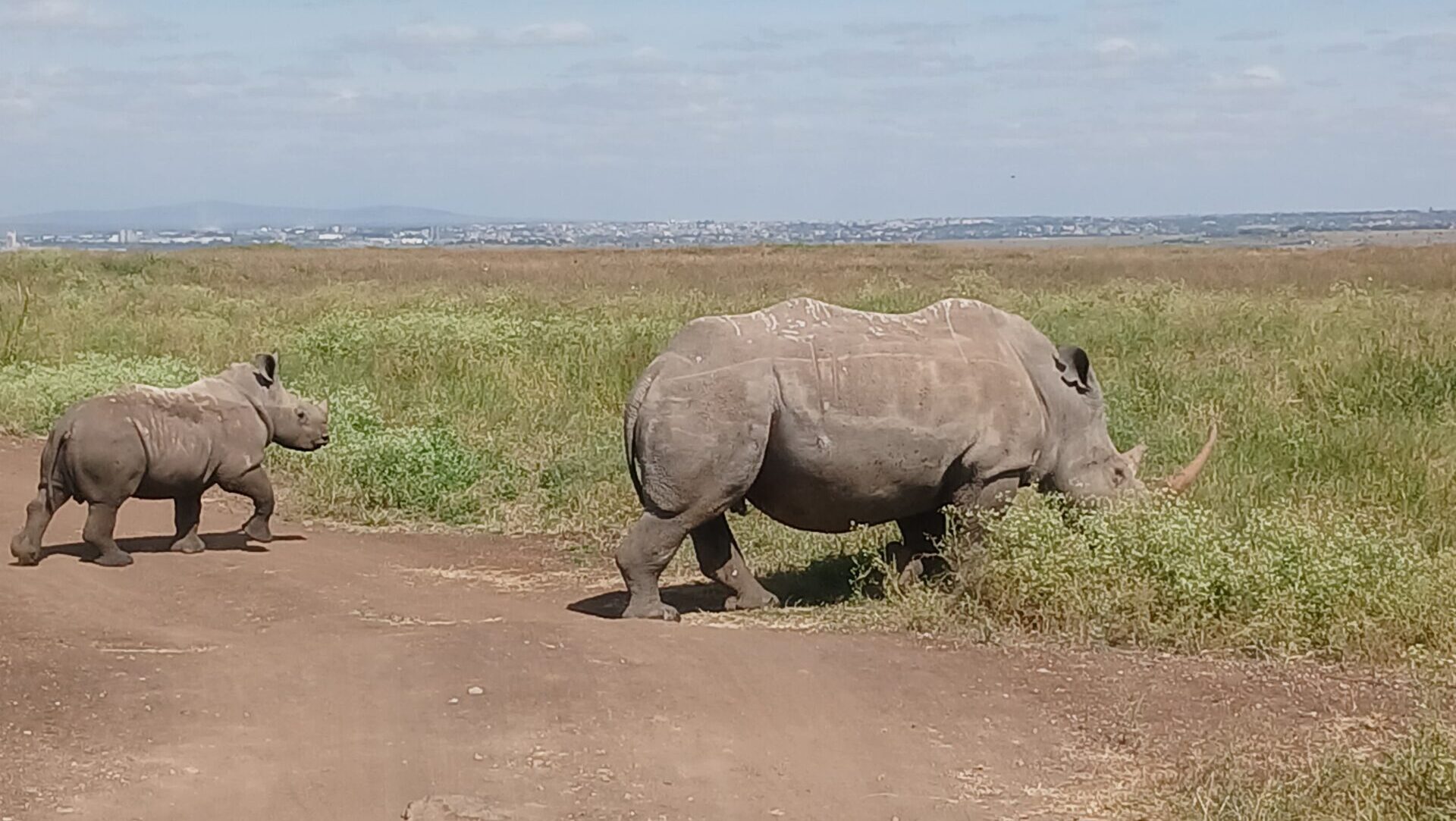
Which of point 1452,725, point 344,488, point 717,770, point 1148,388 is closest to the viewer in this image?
point 717,770

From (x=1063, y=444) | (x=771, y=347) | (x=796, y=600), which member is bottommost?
(x=796, y=600)

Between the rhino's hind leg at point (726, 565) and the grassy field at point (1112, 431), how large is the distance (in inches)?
14.9

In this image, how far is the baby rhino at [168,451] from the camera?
367 inches

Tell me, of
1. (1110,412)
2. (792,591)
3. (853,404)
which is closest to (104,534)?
(792,591)

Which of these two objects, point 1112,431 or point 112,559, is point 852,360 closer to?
point 112,559

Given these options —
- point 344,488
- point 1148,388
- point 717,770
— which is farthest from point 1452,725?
point 1148,388

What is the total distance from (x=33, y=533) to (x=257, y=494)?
131 cm

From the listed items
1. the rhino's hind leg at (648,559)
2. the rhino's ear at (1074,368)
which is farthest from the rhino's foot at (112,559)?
the rhino's ear at (1074,368)

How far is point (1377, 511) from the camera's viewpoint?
1002cm

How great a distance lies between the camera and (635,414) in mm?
8336

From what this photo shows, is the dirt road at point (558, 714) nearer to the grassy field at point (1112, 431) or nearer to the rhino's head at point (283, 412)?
the grassy field at point (1112, 431)

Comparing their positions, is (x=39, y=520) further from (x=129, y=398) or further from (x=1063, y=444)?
(x=1063, y=444)

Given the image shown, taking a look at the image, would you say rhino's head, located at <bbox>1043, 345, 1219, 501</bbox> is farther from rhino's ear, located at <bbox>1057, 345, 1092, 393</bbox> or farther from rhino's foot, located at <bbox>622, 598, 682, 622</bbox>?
rhino's foot, located at <bbox>622, 598, 682, 622</bbox>

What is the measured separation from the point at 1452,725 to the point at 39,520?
281 inches
